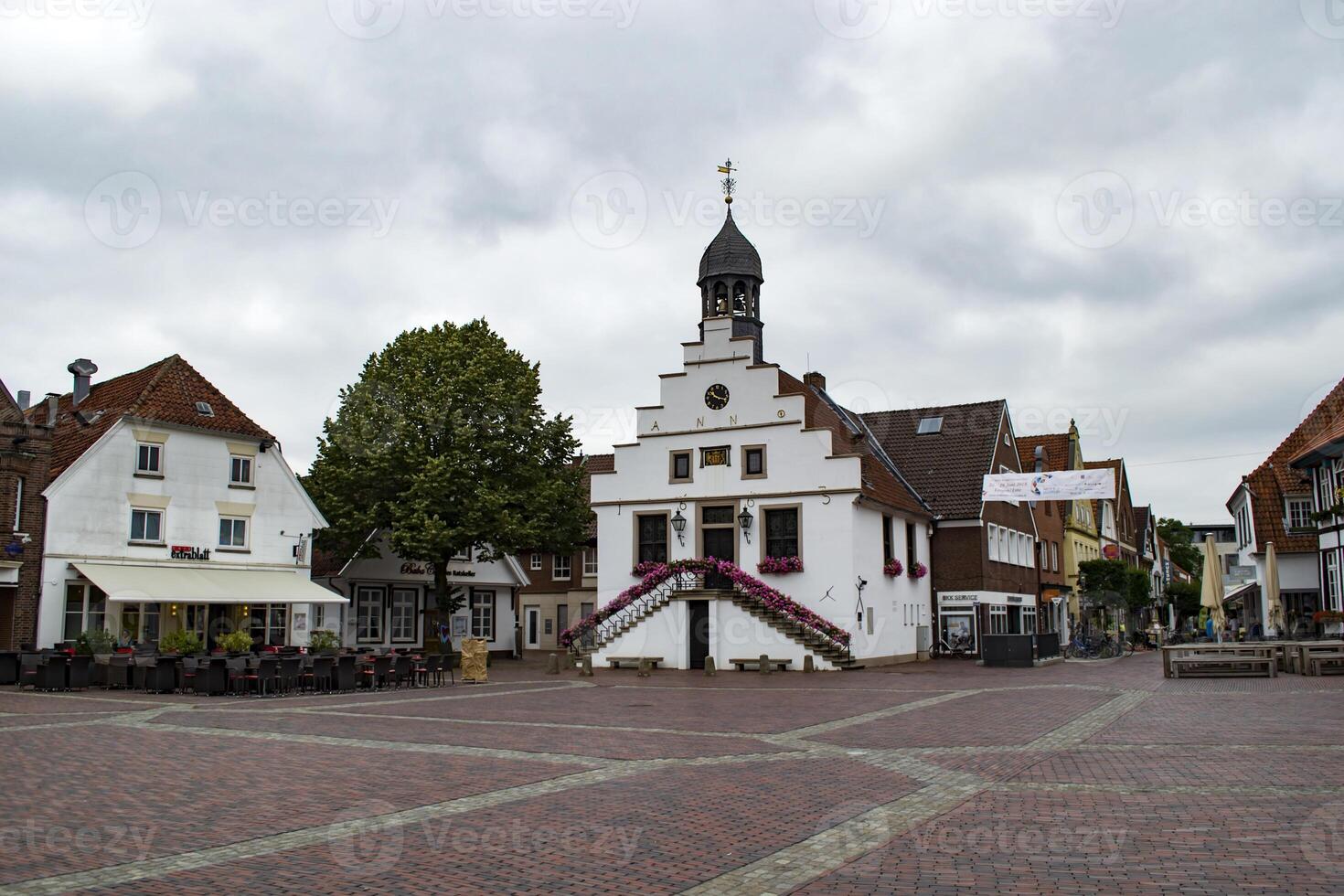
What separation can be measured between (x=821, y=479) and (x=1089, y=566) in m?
23.6

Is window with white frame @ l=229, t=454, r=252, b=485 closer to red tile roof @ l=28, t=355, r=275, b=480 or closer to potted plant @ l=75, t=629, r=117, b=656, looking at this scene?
red tile roof @ l=28, t=355, r=275, b=480

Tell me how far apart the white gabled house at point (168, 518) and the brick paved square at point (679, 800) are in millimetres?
12400

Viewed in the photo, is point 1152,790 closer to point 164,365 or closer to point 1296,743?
point 1296,743

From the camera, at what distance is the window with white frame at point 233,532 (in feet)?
116

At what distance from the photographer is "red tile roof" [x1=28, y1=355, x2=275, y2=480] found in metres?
33.2

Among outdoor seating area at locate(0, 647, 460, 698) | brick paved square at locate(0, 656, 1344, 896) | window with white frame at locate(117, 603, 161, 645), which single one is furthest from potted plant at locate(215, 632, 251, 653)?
brick paved square at locate(0, 656, 1344, 896)

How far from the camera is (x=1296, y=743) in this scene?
13.5 m

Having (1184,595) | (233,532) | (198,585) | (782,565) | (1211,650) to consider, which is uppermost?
(233,532)

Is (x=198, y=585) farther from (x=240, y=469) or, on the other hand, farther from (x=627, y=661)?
(x=627, y=661)

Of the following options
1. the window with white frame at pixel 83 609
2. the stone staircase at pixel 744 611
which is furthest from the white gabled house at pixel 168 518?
the stone staircase at pixel 744 611

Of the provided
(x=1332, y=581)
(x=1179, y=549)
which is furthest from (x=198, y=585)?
(x=1179, y=549)

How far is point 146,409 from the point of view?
33781mm

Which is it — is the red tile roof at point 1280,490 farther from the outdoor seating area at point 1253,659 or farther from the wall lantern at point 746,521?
the wall lantern at point 746,521

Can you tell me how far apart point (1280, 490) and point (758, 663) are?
22.1m
